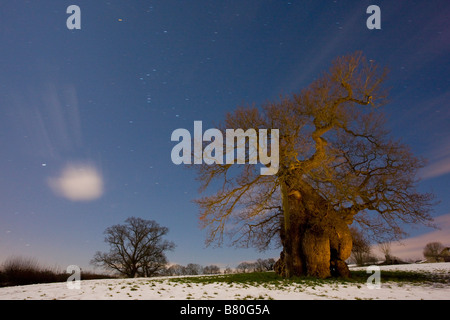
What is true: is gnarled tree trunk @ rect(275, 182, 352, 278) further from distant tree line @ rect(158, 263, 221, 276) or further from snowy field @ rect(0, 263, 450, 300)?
distant tree line @ rect(158, 263, 221, 276)

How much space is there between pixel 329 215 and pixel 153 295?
40.3 ft

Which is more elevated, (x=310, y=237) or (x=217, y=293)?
(x=310, y=237)

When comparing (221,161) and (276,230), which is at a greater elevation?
(221,161)

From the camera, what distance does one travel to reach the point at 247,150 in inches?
704

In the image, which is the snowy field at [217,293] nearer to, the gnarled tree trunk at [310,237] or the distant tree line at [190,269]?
the gnarled tree trunk at [310,237]

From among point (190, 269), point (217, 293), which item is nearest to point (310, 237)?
point (217, 293)

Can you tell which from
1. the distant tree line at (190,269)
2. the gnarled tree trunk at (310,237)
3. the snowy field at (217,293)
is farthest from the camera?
the distant tree line at (190,269)

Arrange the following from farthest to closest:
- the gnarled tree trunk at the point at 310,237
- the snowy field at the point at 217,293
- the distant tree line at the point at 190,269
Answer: the distant tree line at the point at 190,269
the gnarled tree trunk at the point at 310,237
the snowy field at the point at 217,293

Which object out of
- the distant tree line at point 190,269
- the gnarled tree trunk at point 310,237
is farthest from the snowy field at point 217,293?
the distant tree line at point 190,269

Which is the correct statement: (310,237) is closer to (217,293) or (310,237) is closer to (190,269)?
(217,293)
